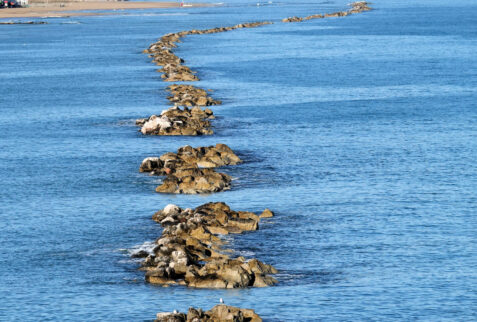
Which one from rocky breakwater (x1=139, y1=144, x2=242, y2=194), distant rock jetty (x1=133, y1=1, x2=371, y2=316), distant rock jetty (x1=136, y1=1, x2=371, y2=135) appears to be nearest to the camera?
distant rock jetty (x1=133, y1=1, x2=371, y2=316)

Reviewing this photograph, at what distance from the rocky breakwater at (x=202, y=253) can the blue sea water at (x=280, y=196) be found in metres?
0.88

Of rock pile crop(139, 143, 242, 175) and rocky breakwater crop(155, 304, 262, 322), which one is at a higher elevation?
rock pile crop(139, 143, 242, 175)

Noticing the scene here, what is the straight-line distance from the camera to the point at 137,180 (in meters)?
71.8

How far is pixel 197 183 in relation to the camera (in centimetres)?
6869

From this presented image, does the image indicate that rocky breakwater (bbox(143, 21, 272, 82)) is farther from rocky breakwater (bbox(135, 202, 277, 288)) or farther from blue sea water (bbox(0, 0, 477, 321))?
rocky breakwater (bbox(135, 202, 277, 288))

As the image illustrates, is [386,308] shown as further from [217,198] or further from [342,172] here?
[342,172]

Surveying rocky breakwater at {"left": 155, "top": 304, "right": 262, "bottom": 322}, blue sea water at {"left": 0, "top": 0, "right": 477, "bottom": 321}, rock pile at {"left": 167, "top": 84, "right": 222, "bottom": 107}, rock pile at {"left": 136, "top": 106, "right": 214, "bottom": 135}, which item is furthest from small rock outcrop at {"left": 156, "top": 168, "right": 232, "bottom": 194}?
rock pile at {"left": 167, "top": 84, "right": 222, "bottom": 107}

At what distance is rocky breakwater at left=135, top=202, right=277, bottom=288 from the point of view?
152 feet

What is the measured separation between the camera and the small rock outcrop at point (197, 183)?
223ft

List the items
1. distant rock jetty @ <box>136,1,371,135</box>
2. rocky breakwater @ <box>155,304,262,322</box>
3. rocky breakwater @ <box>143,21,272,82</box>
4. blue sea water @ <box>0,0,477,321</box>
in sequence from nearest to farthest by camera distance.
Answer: rocky breakwater @ <box>155,304,262,322</box> < blue sea water @ <box>0,0,477,321</box> < distant rock jetty @ <box>136,1,371,135</box> < rocky breakwater @ <box>143,21,272,82</box>

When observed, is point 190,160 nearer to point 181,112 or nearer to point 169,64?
point 181,112

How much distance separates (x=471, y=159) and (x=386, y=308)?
37.6 metres

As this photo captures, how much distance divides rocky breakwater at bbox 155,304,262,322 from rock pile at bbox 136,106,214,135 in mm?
52269

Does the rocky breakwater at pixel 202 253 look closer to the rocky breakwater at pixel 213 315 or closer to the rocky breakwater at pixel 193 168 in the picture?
the rocky breakwater at pixel 213 315
